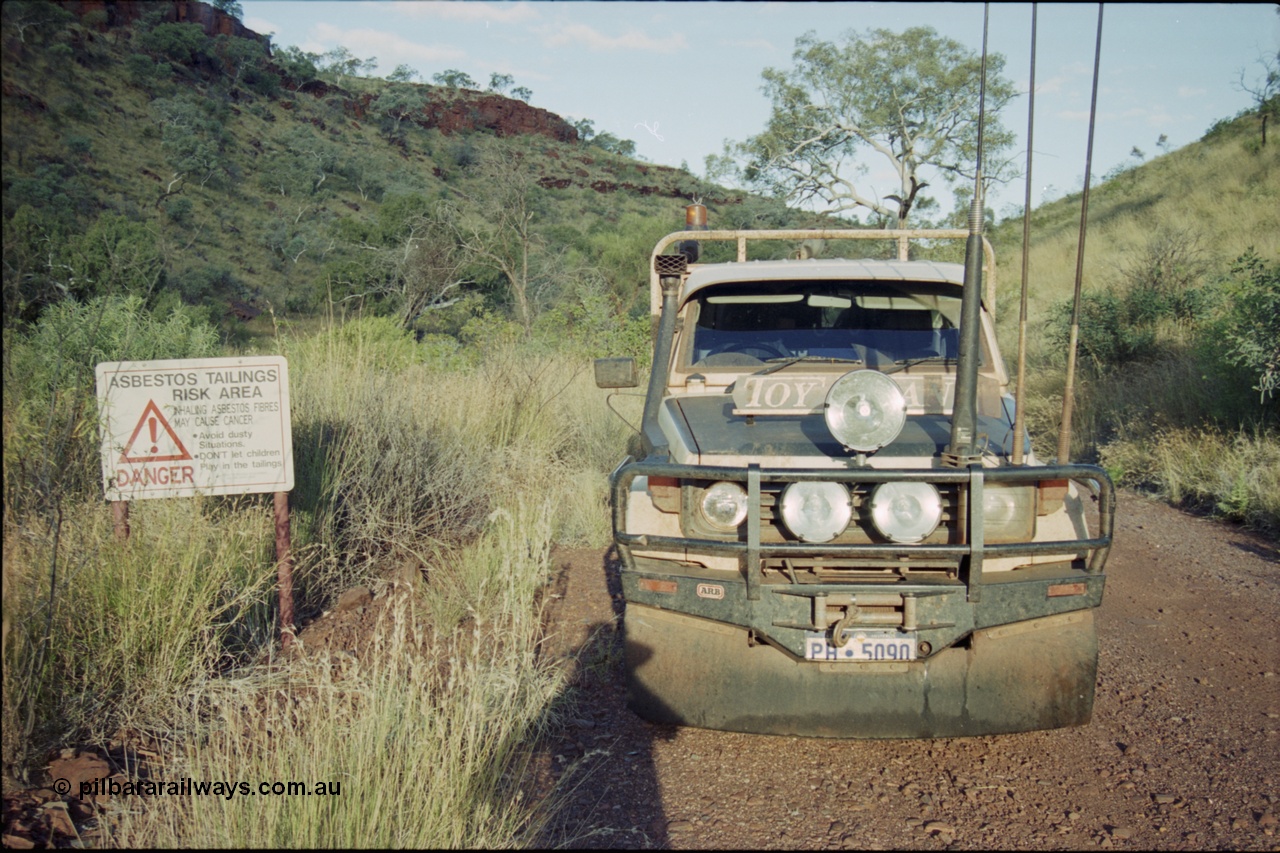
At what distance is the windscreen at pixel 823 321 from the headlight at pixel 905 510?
1501 millimetres

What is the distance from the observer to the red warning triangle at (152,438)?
4.14 meters

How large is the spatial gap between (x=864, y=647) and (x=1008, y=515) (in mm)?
715

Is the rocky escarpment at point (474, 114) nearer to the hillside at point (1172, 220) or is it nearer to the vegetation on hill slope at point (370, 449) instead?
the vegetation on hill slope at point (370, 449)

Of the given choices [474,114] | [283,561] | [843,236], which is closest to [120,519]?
[283,561]

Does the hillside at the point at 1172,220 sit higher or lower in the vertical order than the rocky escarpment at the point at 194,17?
lower

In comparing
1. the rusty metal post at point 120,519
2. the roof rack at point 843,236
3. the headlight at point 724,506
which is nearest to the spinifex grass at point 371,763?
the rusty metal post at point 120,519

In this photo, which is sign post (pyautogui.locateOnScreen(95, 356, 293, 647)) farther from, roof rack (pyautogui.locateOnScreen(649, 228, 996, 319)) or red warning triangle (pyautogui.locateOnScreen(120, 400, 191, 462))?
roof rack (pyautogui.locateOnScreen(649, 228, 996, 319))

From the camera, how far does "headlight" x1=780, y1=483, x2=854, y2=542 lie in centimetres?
326

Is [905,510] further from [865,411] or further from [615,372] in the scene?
[615,372]

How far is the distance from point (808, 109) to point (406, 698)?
24.3m

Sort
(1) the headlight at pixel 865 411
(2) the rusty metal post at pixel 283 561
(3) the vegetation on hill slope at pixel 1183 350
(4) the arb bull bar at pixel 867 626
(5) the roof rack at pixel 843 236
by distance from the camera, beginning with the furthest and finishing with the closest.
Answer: (3) the vegetation on hill slope at pixel 1183 350 < (5) the roof rack at pixel 843 236 < (2) the rusty metal post at pixel 283 561 < (1) the headlight at pixel 865 411 < (4) the arb bull bar at pixel 867 626

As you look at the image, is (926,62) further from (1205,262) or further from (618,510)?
(618,510)

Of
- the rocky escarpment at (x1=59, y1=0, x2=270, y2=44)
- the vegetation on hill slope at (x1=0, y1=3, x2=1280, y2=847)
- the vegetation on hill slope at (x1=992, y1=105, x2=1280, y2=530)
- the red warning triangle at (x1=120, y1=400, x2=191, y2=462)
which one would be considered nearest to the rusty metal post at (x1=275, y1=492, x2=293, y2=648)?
the vegetation on hill slope at (x1=0, y1=3, x2=1280, y2=847)

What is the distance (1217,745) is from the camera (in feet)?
12.1
